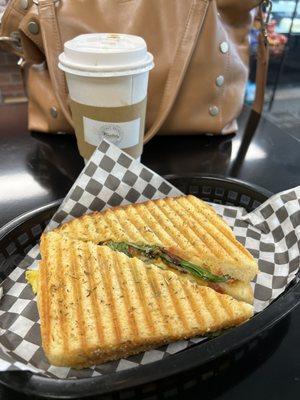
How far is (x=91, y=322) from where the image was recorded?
87 centimetres

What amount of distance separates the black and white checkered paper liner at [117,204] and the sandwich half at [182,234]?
0.23 ft

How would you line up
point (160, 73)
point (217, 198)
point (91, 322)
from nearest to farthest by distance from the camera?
point (91, 322)
point (217, 198)
point (160, 73)

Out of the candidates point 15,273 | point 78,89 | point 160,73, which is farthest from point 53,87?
point 15,273

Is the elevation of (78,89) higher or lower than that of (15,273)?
higher

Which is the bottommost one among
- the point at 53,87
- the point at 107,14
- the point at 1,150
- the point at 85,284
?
the point at 1,150

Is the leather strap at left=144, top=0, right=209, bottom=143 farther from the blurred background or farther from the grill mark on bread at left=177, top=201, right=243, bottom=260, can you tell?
the blurred background

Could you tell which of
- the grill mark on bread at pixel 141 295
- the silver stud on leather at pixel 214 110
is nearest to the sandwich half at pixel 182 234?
the grill mark on bread at pixel 141 295

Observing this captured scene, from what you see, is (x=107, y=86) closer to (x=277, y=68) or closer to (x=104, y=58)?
(x=104, y=58)

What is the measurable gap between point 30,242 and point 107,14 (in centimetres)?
92

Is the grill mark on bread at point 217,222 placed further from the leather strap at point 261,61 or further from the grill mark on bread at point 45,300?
the leather strap at point 261,61

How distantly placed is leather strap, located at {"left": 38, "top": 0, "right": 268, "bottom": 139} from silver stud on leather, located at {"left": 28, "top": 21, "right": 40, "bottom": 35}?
35mm

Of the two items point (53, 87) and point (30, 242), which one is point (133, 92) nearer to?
point (53, 87)

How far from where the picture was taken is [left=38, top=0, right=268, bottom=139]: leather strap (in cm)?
139

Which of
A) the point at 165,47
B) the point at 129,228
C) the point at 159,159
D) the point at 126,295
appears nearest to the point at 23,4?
the point at 165,47
